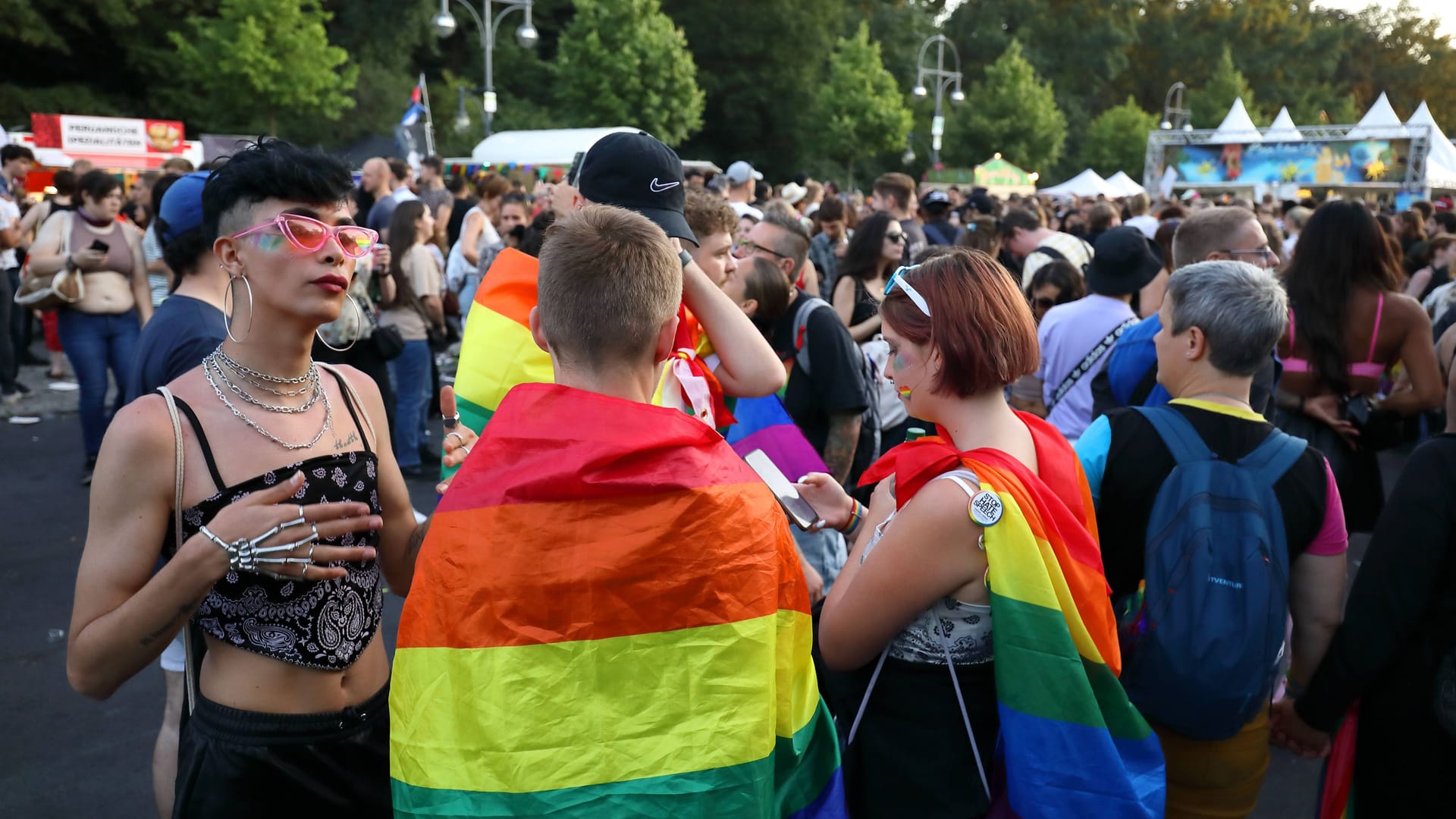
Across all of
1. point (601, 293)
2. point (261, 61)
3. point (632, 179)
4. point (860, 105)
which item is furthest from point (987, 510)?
point (860, 105)

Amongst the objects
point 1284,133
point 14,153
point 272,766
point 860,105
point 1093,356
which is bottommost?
point 272,766

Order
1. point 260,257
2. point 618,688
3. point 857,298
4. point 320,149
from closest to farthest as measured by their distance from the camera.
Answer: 1. point 618,688
2. point 260,257
3. point 320,149
4. point 857,298

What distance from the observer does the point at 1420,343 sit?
429 cm

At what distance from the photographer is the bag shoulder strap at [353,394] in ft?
8.00

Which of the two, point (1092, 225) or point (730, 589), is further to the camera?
point (1092, 225)

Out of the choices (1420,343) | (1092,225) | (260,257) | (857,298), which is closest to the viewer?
(260,257)

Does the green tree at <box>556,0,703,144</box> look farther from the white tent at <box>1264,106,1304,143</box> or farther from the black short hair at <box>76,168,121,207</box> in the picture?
the black short hair at <box>76,168,121,207</box>

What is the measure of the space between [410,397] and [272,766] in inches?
235

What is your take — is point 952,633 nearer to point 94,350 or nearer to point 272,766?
point 272,766

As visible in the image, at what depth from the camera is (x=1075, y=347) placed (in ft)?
16.0

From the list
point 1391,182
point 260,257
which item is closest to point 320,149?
point 260,257

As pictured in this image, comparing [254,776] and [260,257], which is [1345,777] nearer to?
[254,776]

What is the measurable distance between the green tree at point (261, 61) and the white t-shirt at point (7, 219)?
2257cm

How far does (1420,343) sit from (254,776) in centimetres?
441
